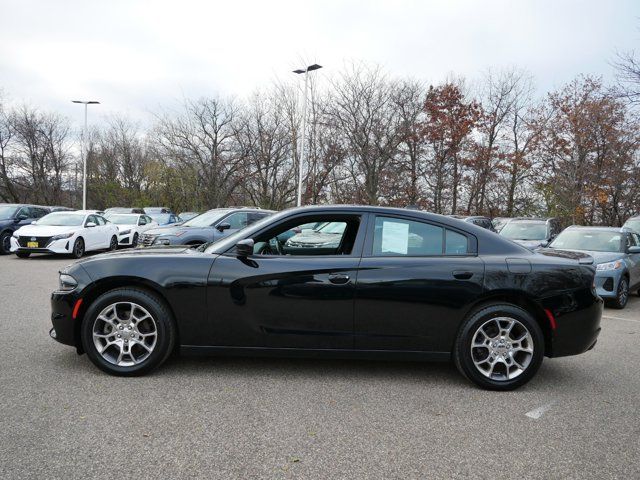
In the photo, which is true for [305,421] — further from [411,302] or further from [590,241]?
[590,241]

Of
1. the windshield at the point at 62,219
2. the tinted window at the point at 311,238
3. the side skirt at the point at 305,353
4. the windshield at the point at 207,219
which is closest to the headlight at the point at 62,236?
the windshield at the point at 62,219

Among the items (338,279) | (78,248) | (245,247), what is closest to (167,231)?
(78,248)

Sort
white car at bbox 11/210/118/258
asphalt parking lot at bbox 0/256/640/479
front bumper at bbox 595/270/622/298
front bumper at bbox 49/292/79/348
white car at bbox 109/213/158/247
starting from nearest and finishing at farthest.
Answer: asphalt parking lot at bbox 0/256/640/479 < front bumper at bbox 49/292/79/348 < front bumper at bbox 595/270/622/298 < white car at bbox 11/210/118/258 < white car at bbox 109/213/158/247

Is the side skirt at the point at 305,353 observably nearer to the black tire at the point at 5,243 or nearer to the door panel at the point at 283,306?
the door panel at the point at 283,306

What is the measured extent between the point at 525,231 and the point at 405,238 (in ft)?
36.1

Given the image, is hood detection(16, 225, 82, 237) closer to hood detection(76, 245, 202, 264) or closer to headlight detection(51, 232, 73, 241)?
headlight detection(51, 232, 73, 241)

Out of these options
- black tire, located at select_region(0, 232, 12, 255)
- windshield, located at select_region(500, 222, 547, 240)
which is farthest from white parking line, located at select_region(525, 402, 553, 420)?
black tire, located at select_region(0, 232, 12, 255)

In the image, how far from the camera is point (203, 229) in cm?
1204

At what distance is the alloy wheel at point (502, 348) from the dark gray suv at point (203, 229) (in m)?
7.92

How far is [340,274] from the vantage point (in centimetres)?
404

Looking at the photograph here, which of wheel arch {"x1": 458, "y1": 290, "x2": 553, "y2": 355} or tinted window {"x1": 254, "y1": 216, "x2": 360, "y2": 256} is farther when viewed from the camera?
tinted window {"x1": 254, "y1": 216, "x2": 360, "y2": 256}

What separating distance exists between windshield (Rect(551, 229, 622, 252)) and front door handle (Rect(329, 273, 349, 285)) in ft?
23.8

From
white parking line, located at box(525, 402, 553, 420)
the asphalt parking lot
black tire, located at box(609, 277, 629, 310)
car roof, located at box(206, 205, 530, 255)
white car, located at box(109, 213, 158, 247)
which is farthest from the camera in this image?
white car, located at box(109, 213, 158, 247)

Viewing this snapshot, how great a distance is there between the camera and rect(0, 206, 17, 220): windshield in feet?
53.4
